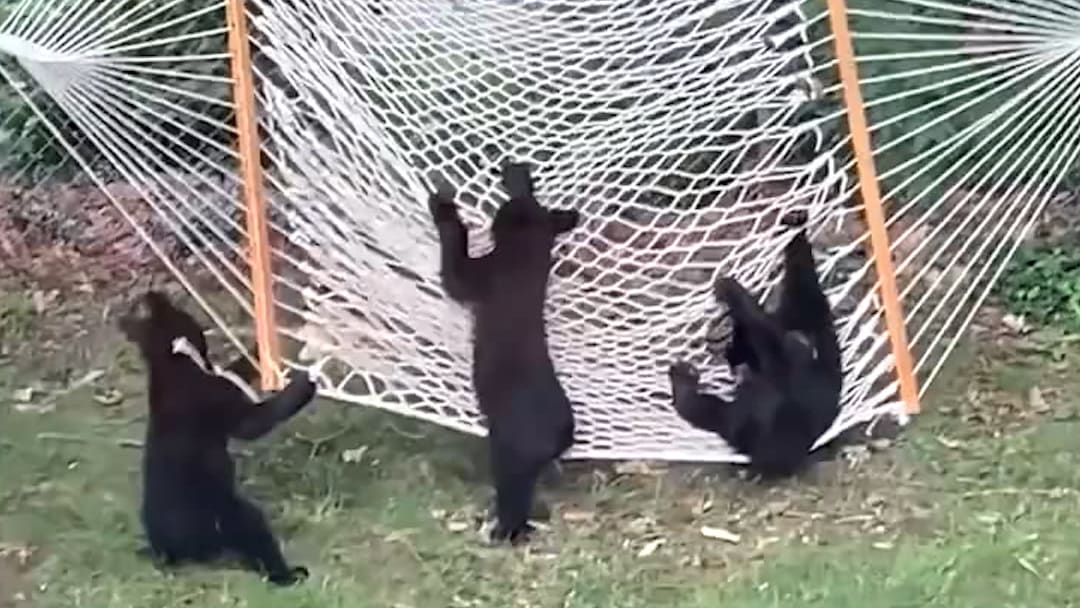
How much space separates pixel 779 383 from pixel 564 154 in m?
0.64

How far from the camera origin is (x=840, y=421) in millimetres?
3279

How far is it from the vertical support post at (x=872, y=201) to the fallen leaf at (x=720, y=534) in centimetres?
39

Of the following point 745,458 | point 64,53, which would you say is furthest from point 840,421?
point 64,53

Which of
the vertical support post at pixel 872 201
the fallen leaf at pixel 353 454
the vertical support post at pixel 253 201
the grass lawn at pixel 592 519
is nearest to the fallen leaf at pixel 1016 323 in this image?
the grass lawn at pixel 592 519

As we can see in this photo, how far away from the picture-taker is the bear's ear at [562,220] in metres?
3.13

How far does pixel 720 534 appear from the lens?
3.06 metres

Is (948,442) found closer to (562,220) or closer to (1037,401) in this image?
(1037,401)

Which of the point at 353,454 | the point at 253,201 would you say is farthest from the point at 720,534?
the point at 253,201

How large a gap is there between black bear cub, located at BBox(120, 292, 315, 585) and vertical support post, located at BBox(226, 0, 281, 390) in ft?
0.80

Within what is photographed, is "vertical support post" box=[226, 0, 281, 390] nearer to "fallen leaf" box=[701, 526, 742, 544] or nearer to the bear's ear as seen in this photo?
the bear's ear

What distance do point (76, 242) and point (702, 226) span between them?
1.52m

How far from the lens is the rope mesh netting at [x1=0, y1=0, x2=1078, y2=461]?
128 inches

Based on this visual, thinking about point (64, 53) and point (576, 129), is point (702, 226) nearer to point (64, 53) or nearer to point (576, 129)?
point (576, 129)

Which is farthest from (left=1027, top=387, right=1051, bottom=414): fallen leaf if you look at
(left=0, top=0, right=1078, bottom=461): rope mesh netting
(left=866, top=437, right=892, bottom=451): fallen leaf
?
(left=866, top=437, right=892, bottom=451): fallen leaf
